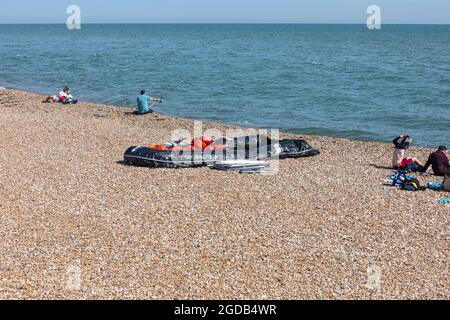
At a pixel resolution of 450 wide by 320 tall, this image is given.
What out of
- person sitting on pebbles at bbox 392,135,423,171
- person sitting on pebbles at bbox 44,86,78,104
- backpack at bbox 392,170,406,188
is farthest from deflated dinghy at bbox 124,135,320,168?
person sitting on pebbles at bbox 44,86,78,104

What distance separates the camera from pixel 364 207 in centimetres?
1270

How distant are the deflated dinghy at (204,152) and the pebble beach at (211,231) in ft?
1.25

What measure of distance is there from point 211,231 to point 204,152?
539 cm

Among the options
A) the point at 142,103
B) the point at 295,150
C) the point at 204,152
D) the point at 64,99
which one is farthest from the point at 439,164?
the point at 64,99

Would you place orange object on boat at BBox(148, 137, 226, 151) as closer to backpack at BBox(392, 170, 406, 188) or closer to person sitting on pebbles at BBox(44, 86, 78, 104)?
backpack at BBox(392, 170, 406, 188)

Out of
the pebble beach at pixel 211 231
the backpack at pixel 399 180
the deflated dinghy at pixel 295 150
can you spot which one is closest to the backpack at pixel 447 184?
the pebble beach at pixel 211 231

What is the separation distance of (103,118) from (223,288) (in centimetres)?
1759

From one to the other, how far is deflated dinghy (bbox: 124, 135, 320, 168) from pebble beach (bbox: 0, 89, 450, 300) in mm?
381

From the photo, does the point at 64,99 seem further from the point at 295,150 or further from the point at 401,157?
the point at 401,157

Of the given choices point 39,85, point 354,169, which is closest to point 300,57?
point 39,85

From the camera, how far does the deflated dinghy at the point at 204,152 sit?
1580cm

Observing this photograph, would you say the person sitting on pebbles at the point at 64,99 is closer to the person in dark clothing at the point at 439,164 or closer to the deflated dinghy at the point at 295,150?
the deflated dinghy at the point at 295,150

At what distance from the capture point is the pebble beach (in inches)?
347
